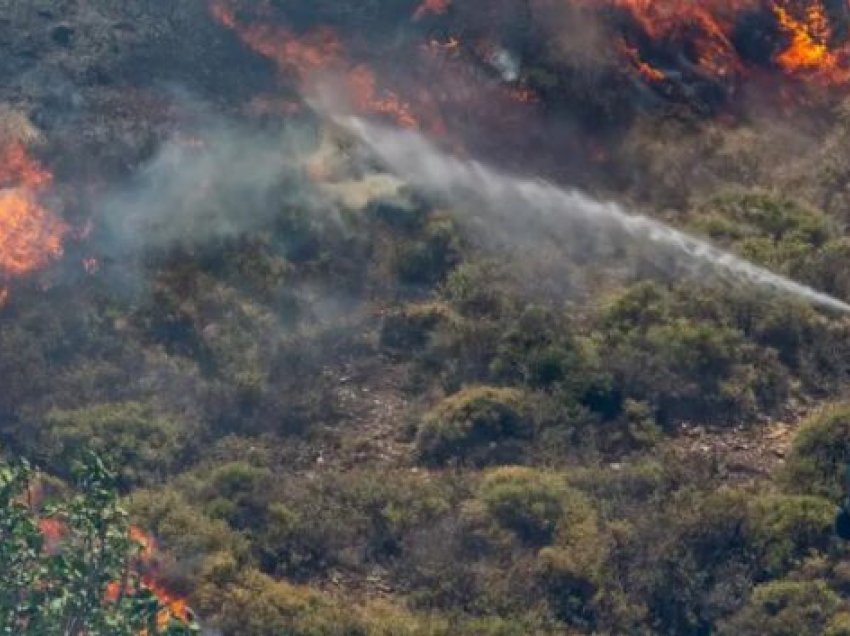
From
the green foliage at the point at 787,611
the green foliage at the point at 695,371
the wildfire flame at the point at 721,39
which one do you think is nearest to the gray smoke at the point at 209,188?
the green foliage at the point at 695,371

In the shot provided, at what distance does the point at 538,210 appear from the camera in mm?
47875

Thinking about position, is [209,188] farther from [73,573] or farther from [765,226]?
[73,573]

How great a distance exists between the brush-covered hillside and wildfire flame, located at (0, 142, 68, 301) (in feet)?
0.30

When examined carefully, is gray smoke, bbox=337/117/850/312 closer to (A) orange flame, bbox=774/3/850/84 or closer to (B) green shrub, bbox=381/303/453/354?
(B) green shrub, bbox=381/303/453/354

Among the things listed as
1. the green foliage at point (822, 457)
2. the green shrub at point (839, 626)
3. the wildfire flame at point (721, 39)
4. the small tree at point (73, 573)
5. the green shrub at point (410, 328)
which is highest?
the wildfire flame at point (721, 39)

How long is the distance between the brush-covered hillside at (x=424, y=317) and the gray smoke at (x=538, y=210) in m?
0.11

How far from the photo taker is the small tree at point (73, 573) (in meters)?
32.3

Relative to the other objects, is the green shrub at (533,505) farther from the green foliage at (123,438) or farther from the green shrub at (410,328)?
the green foliage at (123,438)

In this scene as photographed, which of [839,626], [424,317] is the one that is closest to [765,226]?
[424,317]

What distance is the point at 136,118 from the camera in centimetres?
4903

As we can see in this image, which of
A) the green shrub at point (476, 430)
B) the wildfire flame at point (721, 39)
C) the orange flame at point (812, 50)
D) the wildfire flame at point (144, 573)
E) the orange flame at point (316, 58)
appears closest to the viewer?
the wildfire flame at point (144, 573)

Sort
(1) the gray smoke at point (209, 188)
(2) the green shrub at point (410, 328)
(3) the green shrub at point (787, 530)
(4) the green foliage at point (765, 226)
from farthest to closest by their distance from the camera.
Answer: (1) the gray smoke at point (209, 188)
(4) the green foliage at point (765, 226)
(2) the green shrub at point (410, 328)
(3) the green shrub at point (787, 530)

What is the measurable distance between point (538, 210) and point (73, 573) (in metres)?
20.3

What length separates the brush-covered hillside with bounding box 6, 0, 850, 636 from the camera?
118ft
